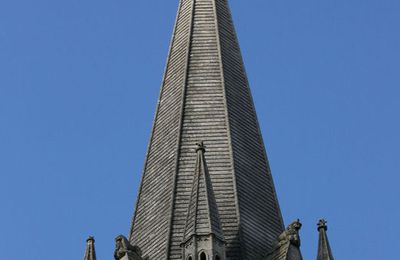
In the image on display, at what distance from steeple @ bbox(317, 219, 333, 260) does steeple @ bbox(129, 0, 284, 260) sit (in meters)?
1.33

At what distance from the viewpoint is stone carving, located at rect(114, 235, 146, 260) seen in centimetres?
4603

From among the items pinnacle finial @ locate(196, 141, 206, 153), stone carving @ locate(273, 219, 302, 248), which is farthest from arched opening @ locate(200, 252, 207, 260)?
pinnacle finial @ locate(196, 141, 206, 153)

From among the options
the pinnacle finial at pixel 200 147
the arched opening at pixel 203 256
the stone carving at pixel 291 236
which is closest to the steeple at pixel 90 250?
the arched opening at pixel 203 256

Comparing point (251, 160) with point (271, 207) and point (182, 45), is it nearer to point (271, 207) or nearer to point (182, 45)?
point (271, 207)

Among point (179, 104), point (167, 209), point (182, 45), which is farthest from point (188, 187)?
point (182, 45)

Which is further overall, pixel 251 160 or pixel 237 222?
pixel 251 160

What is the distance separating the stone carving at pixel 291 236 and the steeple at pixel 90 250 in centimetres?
464

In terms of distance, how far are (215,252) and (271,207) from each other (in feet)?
17.0

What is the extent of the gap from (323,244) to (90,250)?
5.95 metres

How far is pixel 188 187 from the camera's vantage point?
1901 inches

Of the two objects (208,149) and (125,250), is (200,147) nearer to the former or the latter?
(208,149)

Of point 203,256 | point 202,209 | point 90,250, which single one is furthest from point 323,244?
point 90,250

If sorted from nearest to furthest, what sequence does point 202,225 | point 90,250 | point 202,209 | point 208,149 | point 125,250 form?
point 202,225, point 202,209, point 125,250, point 90,250, point 208,149

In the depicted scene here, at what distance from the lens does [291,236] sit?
4625 cm
